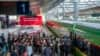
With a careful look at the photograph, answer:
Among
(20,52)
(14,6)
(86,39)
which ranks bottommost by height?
(20,52)

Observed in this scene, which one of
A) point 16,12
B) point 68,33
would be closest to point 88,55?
point 68,33

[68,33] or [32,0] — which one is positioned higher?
[32,0]

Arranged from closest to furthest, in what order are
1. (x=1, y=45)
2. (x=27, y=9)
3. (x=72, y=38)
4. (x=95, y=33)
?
1. (x=95, y=33)
2. (x=72, y=38)
3. (x=27, y=9)
4. (x=1, y=45)

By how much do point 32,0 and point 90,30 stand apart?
6.99 metres

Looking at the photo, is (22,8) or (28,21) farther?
(28,21)

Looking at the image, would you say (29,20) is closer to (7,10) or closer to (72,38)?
(7,10)

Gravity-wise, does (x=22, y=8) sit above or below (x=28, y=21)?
above

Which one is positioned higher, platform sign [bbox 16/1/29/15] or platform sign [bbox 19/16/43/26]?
platform sign [bbox 16/1/29/15]

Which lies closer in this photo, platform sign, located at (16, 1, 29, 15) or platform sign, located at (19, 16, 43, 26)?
platform sign, located at (16, 1, 29, 15)

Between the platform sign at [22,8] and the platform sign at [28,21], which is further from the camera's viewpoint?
the platform sign at [28,21]

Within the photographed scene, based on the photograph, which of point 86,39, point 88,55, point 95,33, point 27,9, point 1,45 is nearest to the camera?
point 95,33

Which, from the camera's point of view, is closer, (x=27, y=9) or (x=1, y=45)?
(x=27, y=9)

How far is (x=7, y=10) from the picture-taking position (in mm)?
15617

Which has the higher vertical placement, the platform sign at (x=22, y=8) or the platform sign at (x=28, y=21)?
the platform sign at (x=22, y=8)
